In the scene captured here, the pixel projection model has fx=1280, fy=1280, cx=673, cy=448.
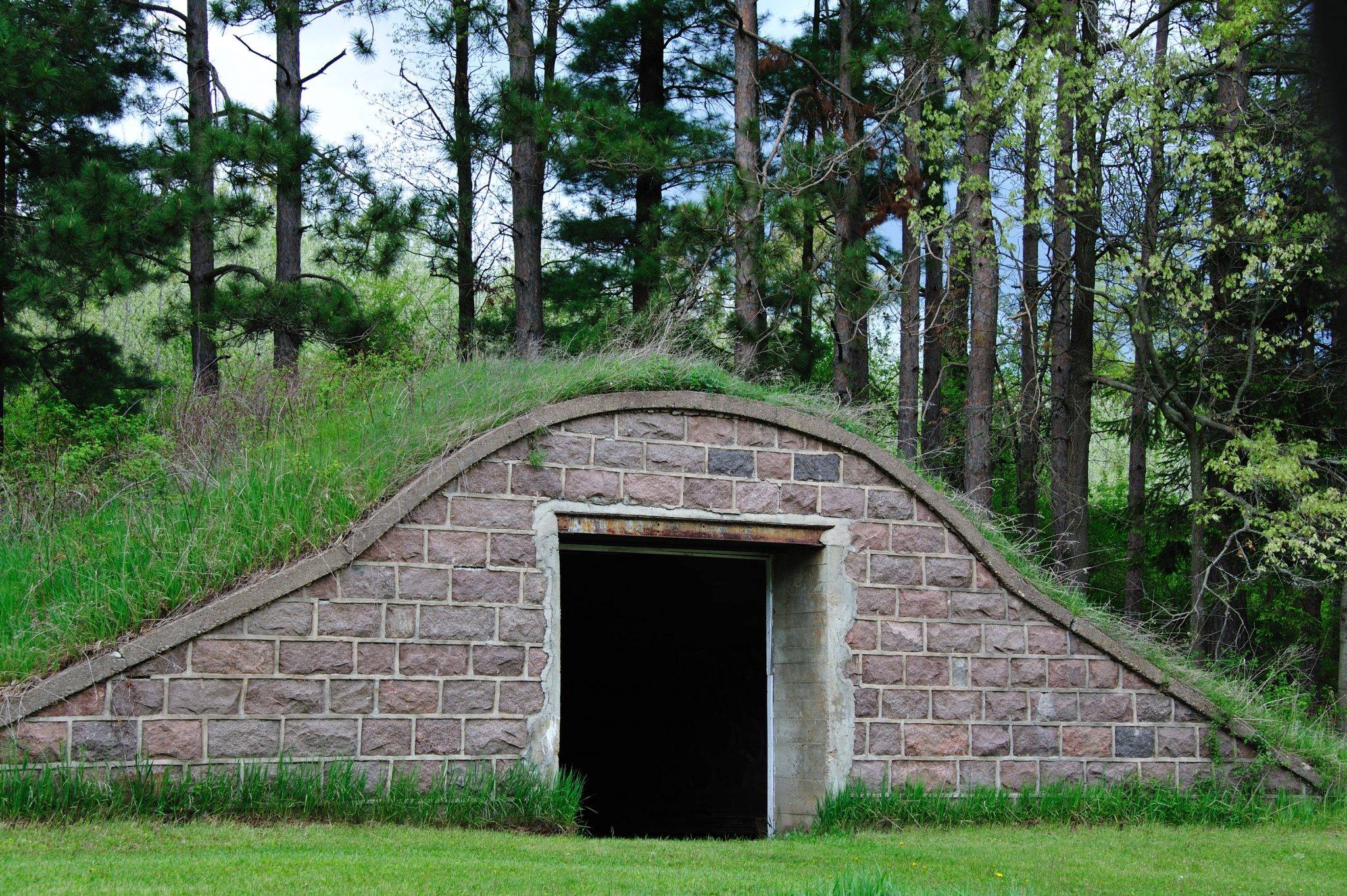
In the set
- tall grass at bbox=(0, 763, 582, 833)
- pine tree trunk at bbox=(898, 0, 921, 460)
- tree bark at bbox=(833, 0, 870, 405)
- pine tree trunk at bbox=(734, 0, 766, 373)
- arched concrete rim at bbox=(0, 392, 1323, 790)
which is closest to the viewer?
tall grass at bbox=(0, 763, 582, 833)

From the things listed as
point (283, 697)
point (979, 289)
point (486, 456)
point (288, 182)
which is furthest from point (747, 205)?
point (283, 697)

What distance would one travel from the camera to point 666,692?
1385 centimetres

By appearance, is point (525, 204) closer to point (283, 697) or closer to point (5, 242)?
point (5, 242)

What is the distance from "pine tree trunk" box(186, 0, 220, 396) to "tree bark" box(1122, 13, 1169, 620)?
34.8ft

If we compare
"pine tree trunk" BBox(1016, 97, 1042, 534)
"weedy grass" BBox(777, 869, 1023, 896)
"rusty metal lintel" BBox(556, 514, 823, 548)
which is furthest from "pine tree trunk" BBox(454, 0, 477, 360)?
"weedy grass" BBox(777, 869, 1023, 896)

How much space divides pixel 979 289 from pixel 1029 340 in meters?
6.47

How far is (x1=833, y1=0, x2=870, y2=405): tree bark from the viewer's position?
16.5 metres

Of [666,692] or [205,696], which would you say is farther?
[666,692]

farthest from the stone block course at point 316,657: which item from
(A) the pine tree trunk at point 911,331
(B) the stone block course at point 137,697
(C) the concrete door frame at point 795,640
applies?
(A) the pine tree trunk at point 911,331

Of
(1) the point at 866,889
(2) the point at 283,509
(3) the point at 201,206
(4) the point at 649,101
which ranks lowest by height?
(1) the point at 866,889

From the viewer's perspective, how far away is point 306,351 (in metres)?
17.9

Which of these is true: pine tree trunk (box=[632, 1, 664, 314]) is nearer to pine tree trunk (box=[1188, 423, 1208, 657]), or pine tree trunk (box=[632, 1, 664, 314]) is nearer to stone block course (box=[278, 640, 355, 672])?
pine tree trunk (box=[1188, 423, 1208, 657])

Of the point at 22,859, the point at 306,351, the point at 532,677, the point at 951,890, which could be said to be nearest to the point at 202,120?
the point at 306,351

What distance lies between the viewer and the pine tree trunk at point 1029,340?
1588 cm
